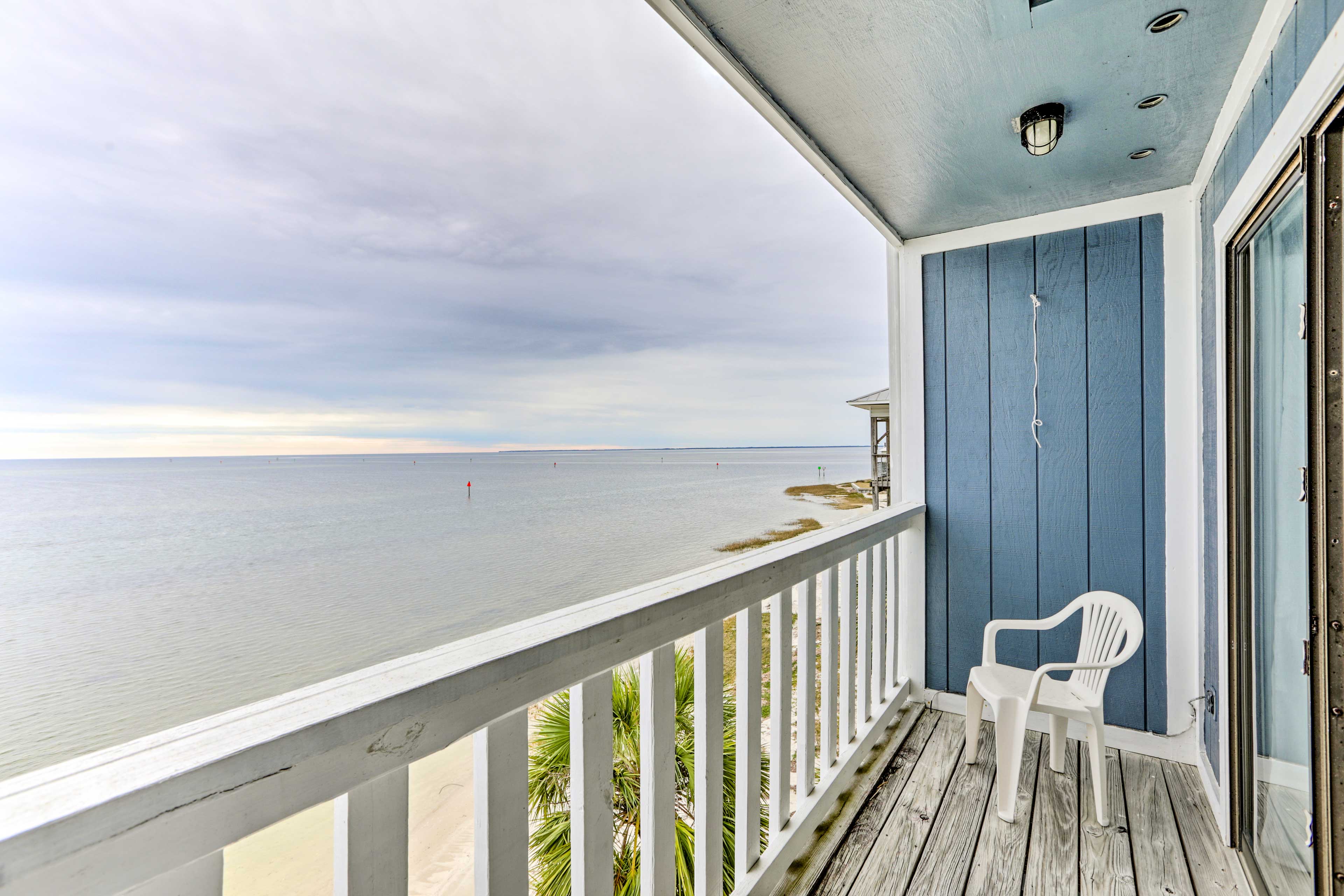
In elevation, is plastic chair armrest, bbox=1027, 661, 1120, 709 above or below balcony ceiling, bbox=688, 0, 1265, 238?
below

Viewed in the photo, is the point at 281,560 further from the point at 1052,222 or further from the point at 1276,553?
the point at 1276,553

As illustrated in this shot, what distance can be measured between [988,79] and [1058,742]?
7.11ft

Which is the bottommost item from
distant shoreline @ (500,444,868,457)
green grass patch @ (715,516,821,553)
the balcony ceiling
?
green grass patch @ (715,516,821,553)

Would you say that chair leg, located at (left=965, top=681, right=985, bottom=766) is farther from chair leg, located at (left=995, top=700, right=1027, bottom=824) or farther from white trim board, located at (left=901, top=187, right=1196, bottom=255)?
white trim board, located at (left=901, top=187, right=1196, bottom=255)

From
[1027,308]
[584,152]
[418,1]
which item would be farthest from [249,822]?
[584,152]

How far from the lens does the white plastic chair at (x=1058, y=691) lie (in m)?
1.93

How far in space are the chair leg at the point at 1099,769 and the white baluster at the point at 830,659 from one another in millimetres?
784

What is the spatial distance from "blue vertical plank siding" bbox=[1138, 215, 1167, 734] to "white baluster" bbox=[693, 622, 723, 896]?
6.55ft

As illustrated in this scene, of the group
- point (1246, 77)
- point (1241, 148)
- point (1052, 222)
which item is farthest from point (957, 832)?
point (1052, 222)

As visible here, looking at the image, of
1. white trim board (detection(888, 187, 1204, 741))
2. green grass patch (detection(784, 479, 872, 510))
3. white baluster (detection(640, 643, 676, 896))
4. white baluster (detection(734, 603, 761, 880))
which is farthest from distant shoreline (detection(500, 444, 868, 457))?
white baluster (detection(640, 643, 676, 896))

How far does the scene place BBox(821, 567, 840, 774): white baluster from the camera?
6.58ft

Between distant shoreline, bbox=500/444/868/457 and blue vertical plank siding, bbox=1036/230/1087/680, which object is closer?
blue vertical plank siding, bbox=1036/230/1087/680

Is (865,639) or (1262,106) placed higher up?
(1262,106)

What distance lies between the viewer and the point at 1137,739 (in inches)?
94.2
